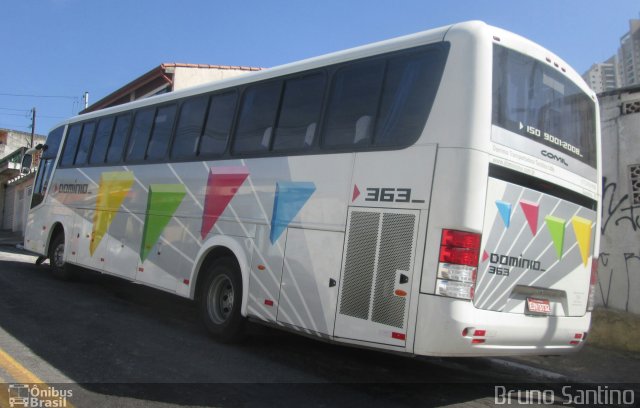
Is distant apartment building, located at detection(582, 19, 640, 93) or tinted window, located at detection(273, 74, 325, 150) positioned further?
distant apartment building, located at detection(582, 19, 640, 93)

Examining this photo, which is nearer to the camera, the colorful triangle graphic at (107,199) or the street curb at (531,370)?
the street curb at (531,370)

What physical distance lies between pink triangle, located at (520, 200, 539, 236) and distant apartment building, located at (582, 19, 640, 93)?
26.7 ft

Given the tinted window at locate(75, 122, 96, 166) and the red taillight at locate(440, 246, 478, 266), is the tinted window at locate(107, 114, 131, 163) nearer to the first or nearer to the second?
the tinted window at locate(75, 122, 96, 166)

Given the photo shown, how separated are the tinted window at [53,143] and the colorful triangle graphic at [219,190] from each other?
6.41 meters

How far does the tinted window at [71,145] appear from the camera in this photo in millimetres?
10844

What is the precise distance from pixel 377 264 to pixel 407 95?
1.58 m

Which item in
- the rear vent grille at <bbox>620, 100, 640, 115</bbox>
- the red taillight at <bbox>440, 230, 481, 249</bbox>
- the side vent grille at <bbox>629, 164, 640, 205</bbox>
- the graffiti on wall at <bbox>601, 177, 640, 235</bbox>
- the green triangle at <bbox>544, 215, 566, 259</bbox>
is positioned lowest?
the red taillight at <bbox>440, 230, 481, 249</bbox>

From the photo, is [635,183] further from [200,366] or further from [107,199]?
[107,199]

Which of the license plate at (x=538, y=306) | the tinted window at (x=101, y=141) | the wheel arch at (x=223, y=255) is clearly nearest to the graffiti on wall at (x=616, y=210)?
the license plate at (x=538, y=306)

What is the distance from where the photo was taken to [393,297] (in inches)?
180

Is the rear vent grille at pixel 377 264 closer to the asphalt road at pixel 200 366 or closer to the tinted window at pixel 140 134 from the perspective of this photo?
the asphalt road at pixel 200 366

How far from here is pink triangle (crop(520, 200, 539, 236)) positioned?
4715mm

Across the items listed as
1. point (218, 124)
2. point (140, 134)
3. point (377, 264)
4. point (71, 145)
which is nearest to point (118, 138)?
point (140, 134)

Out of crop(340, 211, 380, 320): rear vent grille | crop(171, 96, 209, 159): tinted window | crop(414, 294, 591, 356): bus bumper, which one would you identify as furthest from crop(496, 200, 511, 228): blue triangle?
crop(171, 96, 209, 159): tinted window
